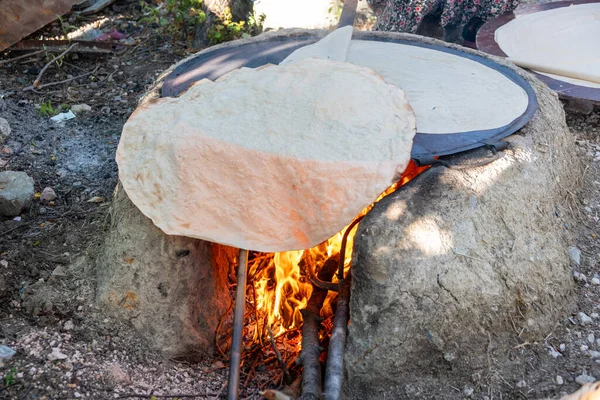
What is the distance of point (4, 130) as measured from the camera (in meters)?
3.56

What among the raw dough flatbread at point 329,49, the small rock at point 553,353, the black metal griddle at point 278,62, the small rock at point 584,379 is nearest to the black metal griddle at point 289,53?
the black metal griddle at point 278,62

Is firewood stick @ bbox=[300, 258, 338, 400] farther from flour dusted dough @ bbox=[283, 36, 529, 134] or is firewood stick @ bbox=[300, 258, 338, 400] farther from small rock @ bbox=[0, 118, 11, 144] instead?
small rock @ bbox=[0, 118, 11, 144]

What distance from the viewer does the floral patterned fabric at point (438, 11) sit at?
14.9 ft

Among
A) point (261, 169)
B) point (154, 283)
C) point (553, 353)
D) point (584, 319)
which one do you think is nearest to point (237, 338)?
point (154, 283)

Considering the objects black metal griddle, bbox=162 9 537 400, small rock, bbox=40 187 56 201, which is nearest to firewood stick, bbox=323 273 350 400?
black metal griddle, bbox=162 9 537 400

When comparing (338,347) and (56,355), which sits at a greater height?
(338,347)

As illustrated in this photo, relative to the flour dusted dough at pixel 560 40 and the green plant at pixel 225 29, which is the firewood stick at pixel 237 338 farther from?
the green plant at pixel 225 29

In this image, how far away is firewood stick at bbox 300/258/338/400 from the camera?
81.0 inches

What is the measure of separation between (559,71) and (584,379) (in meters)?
2.27

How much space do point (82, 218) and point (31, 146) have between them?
0.85 meters

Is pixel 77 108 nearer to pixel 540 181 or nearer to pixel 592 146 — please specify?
pixel 540 181

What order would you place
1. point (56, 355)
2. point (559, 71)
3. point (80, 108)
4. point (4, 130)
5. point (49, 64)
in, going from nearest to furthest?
1. point (56, 355)
2. point (4, 130)
3. point (559, 71)
4. point (80, 108)
5. point (49, 64)

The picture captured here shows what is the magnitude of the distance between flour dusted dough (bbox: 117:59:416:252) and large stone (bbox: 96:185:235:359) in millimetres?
283

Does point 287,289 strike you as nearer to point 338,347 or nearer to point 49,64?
point 338,347
